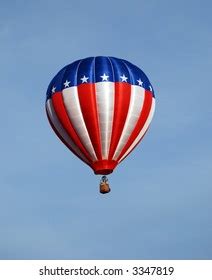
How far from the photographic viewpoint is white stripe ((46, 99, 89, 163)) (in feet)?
159

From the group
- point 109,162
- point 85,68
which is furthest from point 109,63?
point 109,162

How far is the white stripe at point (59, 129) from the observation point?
48.4 metres

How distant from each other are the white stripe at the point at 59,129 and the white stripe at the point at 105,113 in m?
1.40

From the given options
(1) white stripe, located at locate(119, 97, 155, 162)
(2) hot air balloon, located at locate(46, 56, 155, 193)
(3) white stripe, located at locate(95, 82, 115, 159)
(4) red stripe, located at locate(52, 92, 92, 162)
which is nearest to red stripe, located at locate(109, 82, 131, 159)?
(2) hot air balloon, located at locate(46, 56, 155, 193)

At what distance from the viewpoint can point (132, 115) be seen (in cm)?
4806

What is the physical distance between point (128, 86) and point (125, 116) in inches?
60.5

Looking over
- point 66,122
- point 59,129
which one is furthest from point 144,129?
point 59,129

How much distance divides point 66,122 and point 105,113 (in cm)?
202

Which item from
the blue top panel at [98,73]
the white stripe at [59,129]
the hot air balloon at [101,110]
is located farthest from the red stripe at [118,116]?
the white stripe at [59,129]

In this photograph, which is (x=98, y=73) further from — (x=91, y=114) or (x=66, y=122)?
(x=66, y=122)

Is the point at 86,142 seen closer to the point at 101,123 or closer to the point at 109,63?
the point at 101,123

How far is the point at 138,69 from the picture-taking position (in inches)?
1951

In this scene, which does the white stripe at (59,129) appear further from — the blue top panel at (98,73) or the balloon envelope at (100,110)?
the blue top panel at (98,73)

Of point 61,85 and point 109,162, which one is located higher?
point 61,85
